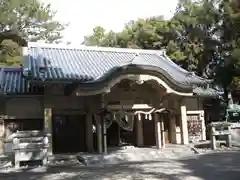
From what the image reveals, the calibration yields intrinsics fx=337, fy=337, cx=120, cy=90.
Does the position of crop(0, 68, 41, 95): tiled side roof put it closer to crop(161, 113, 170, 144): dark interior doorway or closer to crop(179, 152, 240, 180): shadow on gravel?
crop(161, 113, 170, 144): dark interior doorway

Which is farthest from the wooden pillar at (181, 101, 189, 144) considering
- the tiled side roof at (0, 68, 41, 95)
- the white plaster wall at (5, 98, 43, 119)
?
the tiled side roof at (0, 68, 41, 95)

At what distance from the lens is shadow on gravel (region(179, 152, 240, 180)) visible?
29.7 ft

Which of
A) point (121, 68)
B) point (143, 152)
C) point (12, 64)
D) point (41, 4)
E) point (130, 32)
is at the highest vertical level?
point (41, 4)

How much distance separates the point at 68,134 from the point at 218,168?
8473 mm

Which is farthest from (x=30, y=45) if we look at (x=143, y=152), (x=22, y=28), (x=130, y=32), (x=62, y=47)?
(x=130, y=32)

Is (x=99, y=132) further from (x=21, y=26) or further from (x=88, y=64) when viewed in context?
(x=21, y=26)

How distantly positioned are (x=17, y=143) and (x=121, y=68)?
17.7 ft

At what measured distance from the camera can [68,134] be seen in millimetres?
16766

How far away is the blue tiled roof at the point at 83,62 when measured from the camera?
51.7 feet

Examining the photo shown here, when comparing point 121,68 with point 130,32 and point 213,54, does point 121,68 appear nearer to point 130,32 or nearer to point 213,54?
point 213,54

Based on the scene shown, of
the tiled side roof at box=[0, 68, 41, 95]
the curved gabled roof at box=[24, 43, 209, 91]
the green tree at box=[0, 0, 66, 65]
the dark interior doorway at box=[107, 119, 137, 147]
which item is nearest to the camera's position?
the curved gabled roof at box=[24, 43, 209, 91]

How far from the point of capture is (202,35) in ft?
88.1

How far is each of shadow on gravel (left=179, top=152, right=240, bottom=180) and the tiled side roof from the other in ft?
29.2

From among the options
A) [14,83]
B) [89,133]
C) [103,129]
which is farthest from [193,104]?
[14,83]
